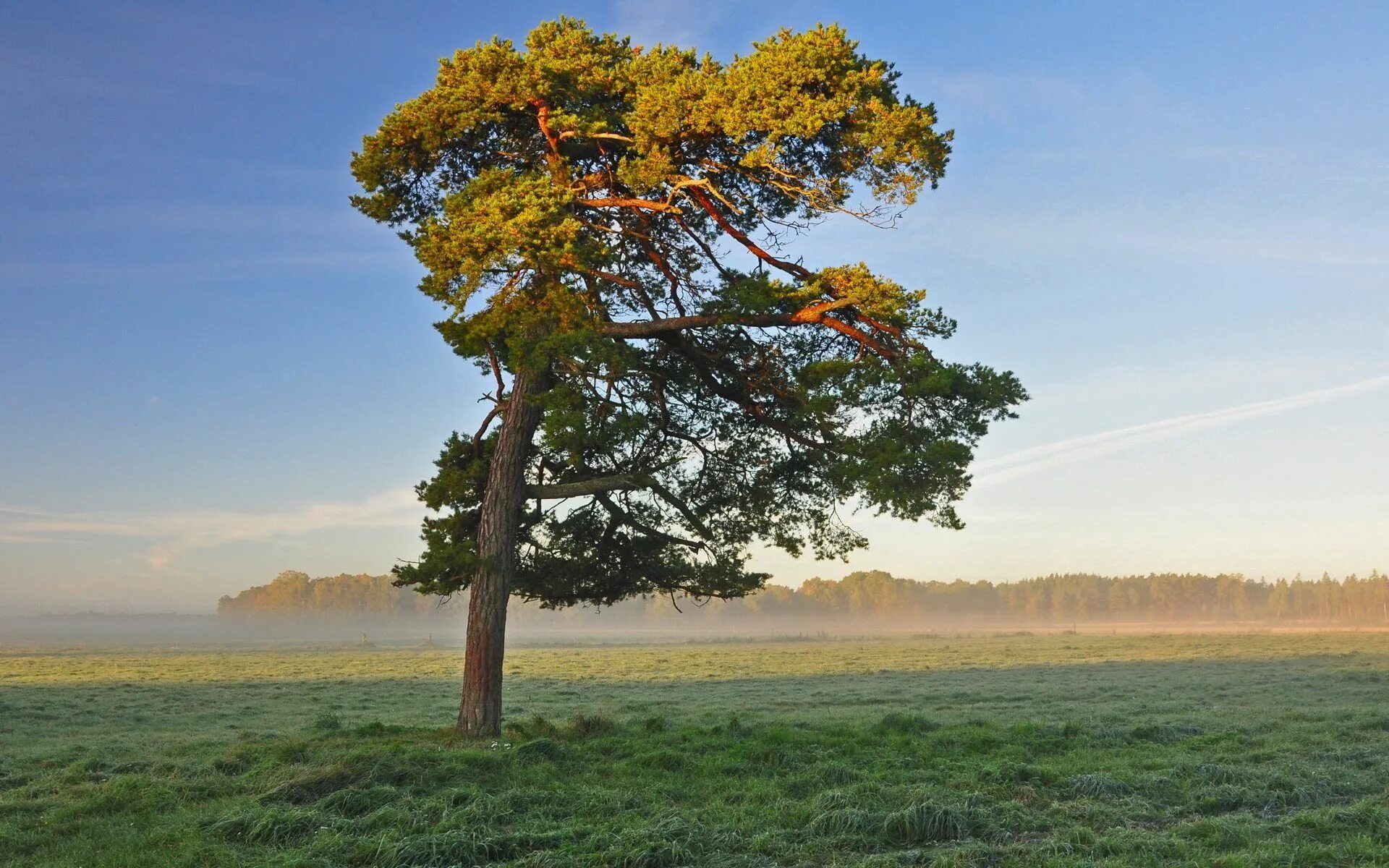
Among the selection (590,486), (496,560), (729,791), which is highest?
(590,486)

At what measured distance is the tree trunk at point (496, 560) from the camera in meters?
15.6

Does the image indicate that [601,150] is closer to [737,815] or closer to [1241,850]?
[737,815]

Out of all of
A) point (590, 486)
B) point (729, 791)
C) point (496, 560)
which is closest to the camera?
point (729, 791)

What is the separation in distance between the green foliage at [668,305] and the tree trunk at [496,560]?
1.15 feet

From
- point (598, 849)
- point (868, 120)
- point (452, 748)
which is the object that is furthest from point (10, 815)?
point (868, 120)

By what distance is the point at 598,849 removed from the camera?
8.52 m

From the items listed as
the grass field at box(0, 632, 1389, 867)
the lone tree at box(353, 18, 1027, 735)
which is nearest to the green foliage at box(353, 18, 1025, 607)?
the lone tree at box(353, 18, 1027, 735)

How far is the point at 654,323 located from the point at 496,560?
196 inches

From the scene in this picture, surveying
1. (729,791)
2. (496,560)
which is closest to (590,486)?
(496,560)

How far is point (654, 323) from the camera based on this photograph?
1670cm

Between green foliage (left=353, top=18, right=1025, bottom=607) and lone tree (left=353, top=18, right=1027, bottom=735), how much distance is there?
0.15 feet

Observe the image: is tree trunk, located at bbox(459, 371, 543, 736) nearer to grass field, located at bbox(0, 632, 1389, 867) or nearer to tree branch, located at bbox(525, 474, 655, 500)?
tree branch, located at bbox(525, 474, 655, 500)

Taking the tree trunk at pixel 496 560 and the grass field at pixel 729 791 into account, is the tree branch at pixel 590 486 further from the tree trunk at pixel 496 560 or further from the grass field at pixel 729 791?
the grass field at pixel 729 791

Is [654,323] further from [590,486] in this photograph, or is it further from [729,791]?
[729,791]
